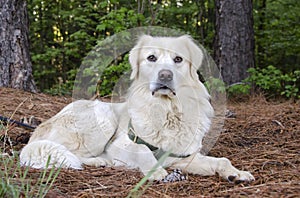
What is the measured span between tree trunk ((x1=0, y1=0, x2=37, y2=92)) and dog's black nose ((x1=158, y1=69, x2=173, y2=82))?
3313 mm

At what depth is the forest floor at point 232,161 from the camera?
2059 millimetres

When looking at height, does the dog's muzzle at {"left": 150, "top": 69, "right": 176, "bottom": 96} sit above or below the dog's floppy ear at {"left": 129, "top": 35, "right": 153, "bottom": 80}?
below

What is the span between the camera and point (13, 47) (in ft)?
17.4

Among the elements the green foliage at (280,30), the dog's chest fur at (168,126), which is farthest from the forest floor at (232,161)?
the green foliage at (280,30)

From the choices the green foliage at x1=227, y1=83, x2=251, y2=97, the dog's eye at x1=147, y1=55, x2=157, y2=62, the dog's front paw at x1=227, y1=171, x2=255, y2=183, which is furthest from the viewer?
the green foliage at x1=227, y1=83, x2=251, y2=97

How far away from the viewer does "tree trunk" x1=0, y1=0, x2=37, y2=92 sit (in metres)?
5.24

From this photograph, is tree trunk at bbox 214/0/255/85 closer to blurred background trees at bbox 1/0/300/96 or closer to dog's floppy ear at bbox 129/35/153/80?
blurred background trees at bbox 1/0/300/96

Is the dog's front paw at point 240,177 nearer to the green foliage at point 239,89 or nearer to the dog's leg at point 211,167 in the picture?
the dog's leg at point 211,167

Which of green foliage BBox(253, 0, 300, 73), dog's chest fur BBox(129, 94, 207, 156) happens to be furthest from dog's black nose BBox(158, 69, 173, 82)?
green foliage BBox(253, 0, 300, 73)

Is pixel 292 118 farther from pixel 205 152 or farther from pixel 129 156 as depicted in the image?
pixel 129 156

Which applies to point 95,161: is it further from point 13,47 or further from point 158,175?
point 13,47

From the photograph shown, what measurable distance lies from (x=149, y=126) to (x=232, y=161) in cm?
68

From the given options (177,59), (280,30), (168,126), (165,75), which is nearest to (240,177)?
(168,126)

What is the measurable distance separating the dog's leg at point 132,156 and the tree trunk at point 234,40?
3611 mm
